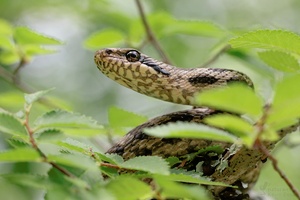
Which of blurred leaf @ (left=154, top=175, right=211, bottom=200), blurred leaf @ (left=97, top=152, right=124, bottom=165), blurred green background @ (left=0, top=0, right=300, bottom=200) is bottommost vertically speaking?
blurred leaf @ (left=154, top=175, right=211, bottom=200)

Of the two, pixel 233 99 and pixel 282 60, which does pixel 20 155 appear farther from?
pixel 282 60

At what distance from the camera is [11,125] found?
2975mm

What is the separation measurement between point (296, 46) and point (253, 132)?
3.32ft

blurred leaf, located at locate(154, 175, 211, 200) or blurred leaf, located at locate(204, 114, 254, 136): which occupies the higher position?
blurred leaf, located at locate(204, 114, 254, 136)

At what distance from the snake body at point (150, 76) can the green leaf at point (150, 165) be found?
7.46 ft

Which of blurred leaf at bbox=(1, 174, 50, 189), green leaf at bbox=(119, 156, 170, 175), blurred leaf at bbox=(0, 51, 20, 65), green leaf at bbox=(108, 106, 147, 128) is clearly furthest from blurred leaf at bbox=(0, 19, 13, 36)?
blurred leaf at bbox=(1, 174, 50, 189)

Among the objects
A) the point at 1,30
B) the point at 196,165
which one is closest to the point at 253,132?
the point at 196,165

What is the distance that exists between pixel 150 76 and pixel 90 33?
8736 millimetres

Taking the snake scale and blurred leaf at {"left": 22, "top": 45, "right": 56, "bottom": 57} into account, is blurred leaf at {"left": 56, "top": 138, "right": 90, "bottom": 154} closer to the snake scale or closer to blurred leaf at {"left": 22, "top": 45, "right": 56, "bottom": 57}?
the snake scale

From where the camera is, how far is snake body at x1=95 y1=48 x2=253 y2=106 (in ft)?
17.3

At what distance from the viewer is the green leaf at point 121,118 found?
4.68 metres

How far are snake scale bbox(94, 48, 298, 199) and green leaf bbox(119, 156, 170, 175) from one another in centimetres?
112

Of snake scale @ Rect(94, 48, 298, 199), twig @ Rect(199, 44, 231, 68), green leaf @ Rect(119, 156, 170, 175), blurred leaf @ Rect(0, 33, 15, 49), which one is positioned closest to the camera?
green leaf @ Rect(119, 156, 170, 175)

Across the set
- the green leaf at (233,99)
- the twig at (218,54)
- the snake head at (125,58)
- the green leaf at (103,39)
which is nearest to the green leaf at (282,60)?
the green leaf at (233,99)
